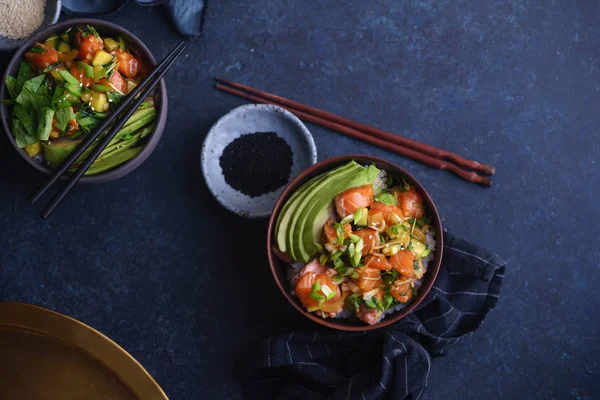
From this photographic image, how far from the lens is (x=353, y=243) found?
2.23 m

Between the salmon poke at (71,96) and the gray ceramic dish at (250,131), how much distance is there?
319mm

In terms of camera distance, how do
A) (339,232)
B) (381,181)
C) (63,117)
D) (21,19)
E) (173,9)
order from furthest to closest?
(173,9)
(21,19)
(381,181)
(63,117)
(339,232)

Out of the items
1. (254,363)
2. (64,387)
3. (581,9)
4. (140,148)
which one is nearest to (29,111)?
(140,148)

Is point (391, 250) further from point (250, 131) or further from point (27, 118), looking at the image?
point (27, 118)

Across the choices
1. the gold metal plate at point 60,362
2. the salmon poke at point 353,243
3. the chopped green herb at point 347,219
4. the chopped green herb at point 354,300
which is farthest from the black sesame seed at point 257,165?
the gold metal plate at point 60,362

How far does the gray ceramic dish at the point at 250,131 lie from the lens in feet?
8.68

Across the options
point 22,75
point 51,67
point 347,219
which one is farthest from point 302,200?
point 22,75

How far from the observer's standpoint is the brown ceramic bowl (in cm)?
235

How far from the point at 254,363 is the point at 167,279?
553mm

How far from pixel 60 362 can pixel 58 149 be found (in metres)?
0.85

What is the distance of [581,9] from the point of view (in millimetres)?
2855

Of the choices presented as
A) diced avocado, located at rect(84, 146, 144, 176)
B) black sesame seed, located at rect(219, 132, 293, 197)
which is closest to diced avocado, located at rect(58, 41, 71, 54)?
diced avocado, located at rect(84, 146, 144, 176)

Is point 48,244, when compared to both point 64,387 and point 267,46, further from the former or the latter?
point 267,46

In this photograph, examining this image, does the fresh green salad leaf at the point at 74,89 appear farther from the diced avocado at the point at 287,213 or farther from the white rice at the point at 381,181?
the white rice at the point at 381,181
